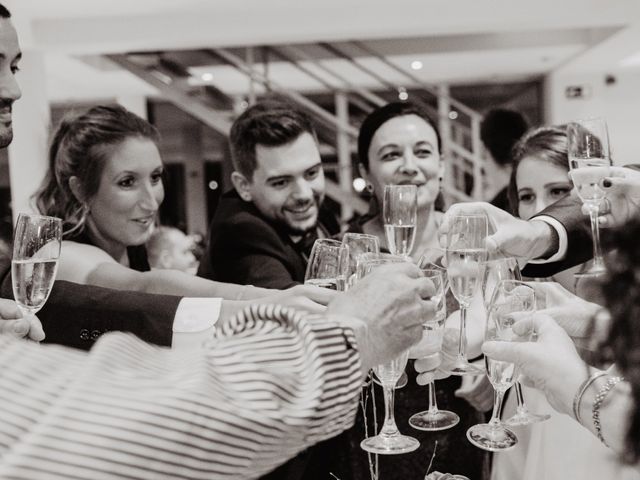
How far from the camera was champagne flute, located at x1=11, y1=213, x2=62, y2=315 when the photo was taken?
4.96ft

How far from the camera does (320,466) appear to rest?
1.63 metres

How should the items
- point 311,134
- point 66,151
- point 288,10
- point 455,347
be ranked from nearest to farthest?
point 455,347 → point 66,151 → point 311,134 → point 288,10

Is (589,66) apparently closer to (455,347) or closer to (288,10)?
(288,10)

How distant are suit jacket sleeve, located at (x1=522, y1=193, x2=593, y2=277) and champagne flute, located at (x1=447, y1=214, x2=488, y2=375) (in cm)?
33

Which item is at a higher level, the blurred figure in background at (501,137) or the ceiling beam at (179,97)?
the ceiling beam at (179,97)

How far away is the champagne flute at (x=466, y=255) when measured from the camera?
129cm

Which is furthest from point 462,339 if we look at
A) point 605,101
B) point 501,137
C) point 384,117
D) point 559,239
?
point 605,101

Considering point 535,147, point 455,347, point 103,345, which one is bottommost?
point 455,347

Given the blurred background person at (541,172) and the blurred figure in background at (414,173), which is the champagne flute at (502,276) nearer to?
the blurred figure in background at (414,173)

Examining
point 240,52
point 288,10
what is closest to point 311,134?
point 288,10

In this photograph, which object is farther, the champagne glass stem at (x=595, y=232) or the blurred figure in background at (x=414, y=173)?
the blurred figure in background at (x=414, y=173)

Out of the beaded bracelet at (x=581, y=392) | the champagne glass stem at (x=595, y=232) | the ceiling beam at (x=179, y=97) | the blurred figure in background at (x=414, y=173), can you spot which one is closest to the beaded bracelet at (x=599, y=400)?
the beaded bracelet at (x=581, y=392)

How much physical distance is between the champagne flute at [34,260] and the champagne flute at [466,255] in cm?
87

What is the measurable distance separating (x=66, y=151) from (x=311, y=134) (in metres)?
0.76
